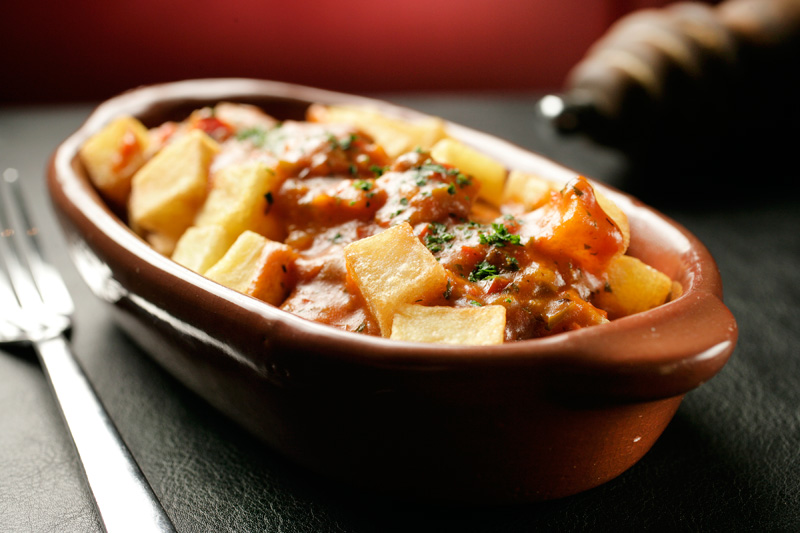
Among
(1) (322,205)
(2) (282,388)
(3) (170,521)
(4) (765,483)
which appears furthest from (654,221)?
(3) (170,521)

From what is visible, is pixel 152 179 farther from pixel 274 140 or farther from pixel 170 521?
pixel 170 521

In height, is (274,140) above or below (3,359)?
above

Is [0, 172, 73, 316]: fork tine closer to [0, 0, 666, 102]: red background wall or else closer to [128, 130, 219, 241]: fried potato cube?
[128, 130, 219, 241]: fried potato cube

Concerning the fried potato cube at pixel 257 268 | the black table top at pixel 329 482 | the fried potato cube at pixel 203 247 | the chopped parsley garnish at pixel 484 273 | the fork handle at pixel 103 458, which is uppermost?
the chopped parsley garnish at pixel 484 273

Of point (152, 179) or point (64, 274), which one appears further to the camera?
point (64, 274)

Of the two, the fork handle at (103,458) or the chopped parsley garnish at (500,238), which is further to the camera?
the chopped parsley garnish at (500,238)

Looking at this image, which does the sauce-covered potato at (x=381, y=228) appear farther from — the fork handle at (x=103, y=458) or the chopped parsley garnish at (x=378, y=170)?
the fork handle at (x=103, y=458)

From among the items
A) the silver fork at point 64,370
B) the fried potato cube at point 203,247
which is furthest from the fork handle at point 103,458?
the fried potato cube at point 203,247
